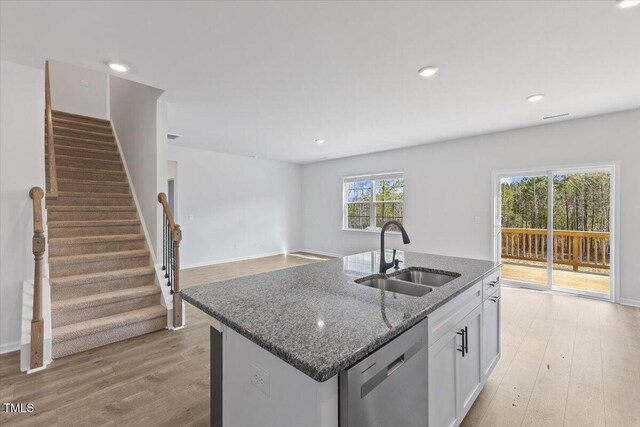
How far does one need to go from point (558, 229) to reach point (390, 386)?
480 cm

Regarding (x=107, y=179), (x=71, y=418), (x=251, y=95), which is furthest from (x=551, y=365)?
(x=107, y=179)

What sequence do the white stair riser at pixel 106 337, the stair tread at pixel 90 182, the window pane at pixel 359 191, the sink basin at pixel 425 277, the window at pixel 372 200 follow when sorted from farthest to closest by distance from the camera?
the window pane at pixel 359 191 < the window at pixel 372 200 < the stair tread at pixel 90 182 < the white stair riser at pixel 106 337 < the sink basin at pixel 425 277

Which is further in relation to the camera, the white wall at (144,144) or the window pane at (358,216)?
the window pane at (358,216)

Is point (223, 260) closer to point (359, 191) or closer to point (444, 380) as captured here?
point (359, 191)

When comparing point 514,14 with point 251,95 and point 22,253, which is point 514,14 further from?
point 22,253

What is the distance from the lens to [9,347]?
2.58m

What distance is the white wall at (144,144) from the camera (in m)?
3.54

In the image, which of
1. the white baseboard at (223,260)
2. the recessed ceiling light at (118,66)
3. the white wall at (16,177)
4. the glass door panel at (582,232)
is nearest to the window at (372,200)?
the white baseboard at (223,260)

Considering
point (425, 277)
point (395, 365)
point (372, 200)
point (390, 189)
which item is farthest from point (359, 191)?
point (395, 365)

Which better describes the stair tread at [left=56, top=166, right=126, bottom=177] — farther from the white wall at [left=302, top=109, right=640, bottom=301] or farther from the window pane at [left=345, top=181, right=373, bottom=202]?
the window pane at [left=345, top=181, right=373, bottom=202]

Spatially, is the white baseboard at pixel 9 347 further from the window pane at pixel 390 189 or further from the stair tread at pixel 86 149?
the window pane at pixel 390 189

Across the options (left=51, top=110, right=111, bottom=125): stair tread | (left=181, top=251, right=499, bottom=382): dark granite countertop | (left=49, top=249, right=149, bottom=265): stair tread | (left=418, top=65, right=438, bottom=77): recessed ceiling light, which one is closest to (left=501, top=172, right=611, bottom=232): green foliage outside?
(left=418, top=65, right=438, bottom=77): recessed ceiling light

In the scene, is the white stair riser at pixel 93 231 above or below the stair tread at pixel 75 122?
below

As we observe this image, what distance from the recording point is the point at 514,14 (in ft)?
6.31
